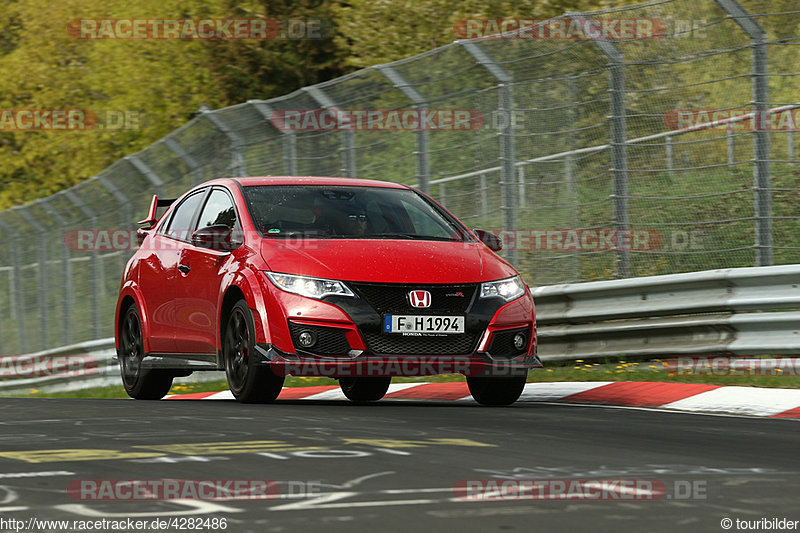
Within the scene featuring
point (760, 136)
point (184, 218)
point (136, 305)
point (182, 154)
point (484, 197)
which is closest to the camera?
point (760, 136)

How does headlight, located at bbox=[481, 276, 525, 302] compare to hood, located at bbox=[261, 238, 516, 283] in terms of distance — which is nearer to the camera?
hood, located at bbox=[261, 238, 516, 283]

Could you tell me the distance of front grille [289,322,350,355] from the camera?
898 cm

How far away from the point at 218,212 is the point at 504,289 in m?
2.33

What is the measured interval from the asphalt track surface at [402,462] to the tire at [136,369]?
2.46 meters

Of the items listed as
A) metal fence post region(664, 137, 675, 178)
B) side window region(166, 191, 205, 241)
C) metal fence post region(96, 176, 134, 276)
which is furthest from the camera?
metal fence post region(96, 176, 134, 276)

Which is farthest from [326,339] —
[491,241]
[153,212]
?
[153,212]

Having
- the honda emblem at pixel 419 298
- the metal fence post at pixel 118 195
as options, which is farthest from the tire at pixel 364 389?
the metal fence post at pixel 118 195

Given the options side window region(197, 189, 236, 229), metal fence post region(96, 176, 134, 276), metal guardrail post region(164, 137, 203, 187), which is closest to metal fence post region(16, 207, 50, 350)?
metal fence post region(96, 176, 134, 276)

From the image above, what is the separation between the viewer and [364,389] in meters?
11.4

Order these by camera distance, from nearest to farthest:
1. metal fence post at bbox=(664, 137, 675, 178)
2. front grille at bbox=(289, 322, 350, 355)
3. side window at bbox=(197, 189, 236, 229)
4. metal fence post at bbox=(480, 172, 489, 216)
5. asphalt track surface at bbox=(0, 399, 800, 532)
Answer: asphalt track surface at bbox=(0, 399, 800, 532) < front grille at bbox=(289, 322, 350, 355) < side window at bbox=(197, 189, 236, 229) < metal fence post at bbox=(664, 137, 675, 178) < metal fence post at bbox=(480, 172, 489, 216)

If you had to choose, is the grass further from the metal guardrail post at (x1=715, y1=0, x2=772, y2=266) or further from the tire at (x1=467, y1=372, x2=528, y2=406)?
the tire at (x1=467, y1=372, x2=528, y2=406)

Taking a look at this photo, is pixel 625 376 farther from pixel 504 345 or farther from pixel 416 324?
pixel 416 324

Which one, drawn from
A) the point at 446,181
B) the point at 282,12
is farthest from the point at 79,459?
the point at 282,12

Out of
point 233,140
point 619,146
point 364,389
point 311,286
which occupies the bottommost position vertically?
point 364,389
